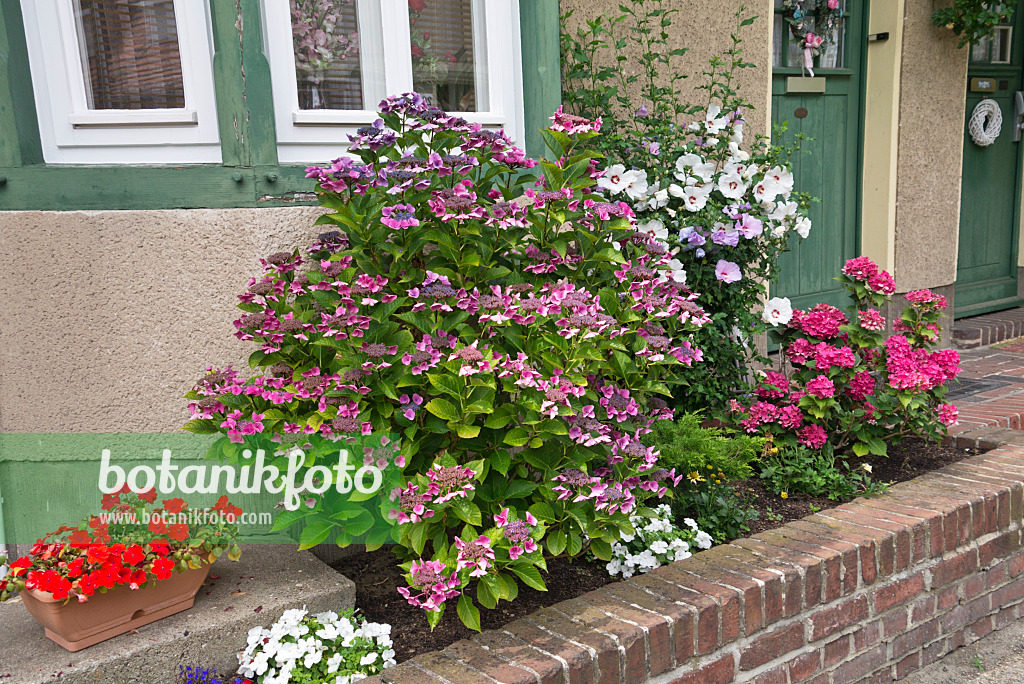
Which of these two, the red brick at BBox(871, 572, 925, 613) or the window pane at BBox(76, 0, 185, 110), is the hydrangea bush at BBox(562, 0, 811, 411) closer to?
the red brick at BBox(871, 572, 925, 613)

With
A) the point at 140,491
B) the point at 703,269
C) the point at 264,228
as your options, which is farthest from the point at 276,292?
the point at 703,269

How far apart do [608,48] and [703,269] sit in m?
1.25

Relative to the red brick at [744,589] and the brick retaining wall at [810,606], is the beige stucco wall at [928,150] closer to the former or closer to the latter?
the brick retaining wall at [810,606]

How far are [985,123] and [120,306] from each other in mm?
6160

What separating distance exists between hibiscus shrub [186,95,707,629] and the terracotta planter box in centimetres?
35

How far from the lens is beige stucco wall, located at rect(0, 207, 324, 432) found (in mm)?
2504

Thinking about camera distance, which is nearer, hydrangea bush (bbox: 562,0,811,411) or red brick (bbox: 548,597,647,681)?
red brick (bbox: 548,597,647,681)

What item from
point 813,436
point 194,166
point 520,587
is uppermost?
point 194,166

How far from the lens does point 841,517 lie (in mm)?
2654

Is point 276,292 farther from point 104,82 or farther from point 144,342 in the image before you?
point 104,82

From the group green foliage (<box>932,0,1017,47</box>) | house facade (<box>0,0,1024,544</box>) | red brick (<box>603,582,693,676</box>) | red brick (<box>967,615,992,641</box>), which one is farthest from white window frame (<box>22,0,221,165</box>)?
green foliage (<box>932,0,1017,47</box>)

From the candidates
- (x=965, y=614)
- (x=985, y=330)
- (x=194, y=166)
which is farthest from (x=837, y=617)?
(x=985, y=330)

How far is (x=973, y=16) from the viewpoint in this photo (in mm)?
4875

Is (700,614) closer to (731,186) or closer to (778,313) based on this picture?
(778,313)
